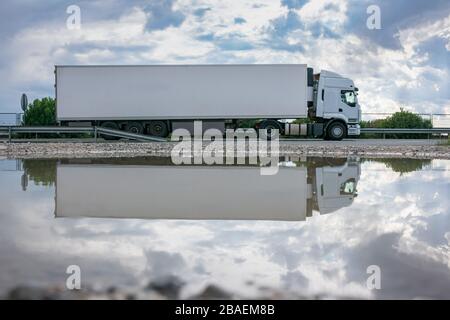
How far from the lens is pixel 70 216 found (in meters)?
6.79

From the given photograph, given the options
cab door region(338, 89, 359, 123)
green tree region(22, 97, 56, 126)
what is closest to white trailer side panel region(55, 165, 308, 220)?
cab door region(338, 89, 359, 123)

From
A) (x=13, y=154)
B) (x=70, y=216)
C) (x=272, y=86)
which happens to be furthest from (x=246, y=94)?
(x=70, y=216)

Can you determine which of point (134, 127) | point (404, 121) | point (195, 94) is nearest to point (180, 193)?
point (195, 94)

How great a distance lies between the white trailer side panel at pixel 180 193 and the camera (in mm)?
7105

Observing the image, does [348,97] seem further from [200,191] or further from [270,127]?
[200,191]

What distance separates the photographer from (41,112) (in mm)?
40594

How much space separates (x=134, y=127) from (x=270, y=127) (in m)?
8.00

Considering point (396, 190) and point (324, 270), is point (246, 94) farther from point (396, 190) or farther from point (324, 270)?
point (324, 270)

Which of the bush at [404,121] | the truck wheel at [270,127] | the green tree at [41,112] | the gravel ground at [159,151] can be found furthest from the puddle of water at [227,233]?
the green tree at [41,112]

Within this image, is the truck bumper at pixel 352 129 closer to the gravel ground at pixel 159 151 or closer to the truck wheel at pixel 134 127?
the gravel ground at pixel 159 151

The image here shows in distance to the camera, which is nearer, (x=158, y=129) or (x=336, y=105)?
(x=336, y=105)

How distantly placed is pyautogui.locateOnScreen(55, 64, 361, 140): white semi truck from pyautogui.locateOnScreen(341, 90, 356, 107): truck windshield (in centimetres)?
18

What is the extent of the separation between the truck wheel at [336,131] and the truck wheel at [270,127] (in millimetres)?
2954

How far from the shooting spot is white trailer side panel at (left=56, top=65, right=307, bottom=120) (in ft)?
91.7
